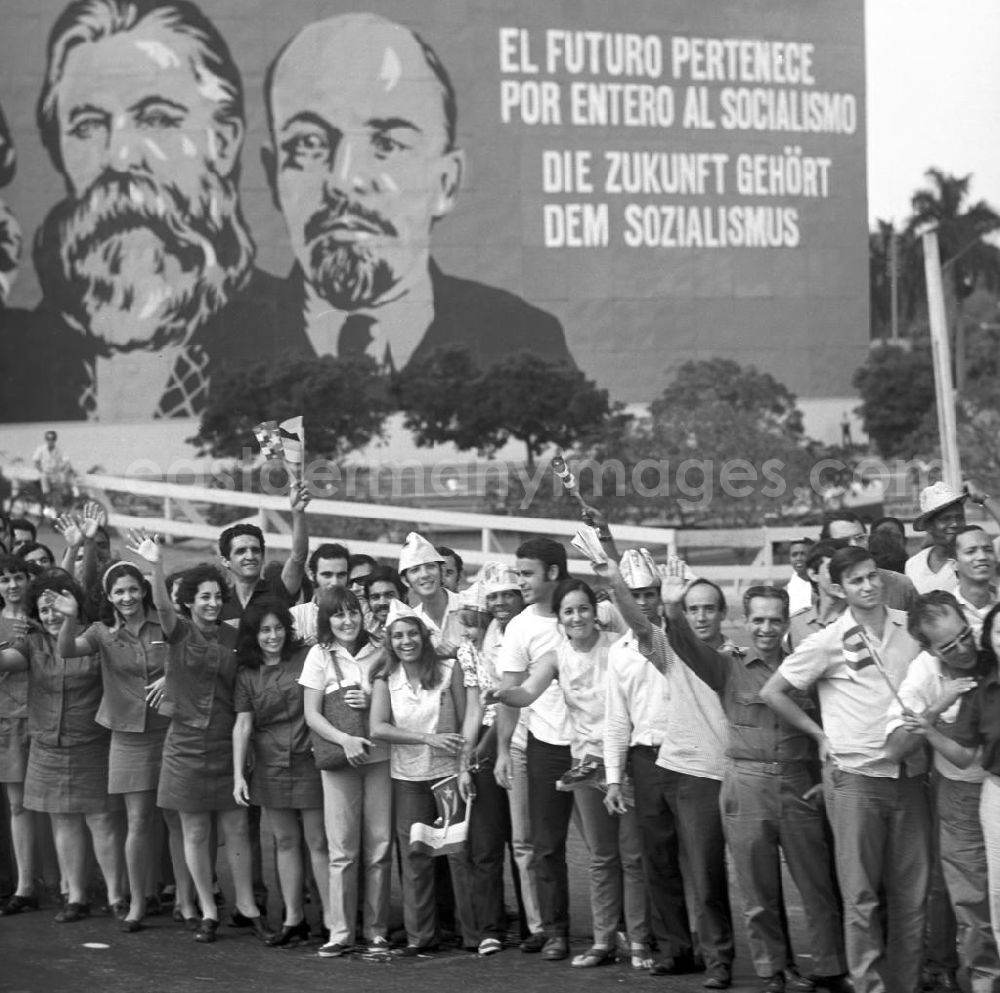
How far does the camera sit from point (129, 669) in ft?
26.9

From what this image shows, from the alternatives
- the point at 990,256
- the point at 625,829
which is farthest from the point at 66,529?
the point at 990,256

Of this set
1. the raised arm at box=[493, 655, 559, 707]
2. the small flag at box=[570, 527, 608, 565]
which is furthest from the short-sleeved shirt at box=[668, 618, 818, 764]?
the raised arm at box=[493, 655, 559, 707]

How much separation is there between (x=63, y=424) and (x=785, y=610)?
1923 inches

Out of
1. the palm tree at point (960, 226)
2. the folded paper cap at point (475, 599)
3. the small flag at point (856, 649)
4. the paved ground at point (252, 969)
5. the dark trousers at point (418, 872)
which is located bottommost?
the paved ground at point (252, 969)

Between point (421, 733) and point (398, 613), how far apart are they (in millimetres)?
496

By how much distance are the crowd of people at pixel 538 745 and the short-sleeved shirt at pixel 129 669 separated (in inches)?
0.5

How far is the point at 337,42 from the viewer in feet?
176

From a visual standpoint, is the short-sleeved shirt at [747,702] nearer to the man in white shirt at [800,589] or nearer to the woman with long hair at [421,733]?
the woman with long hair at [421,733]

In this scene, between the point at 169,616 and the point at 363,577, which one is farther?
the point at 363,577

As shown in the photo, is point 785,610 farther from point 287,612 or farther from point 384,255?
point 384,255

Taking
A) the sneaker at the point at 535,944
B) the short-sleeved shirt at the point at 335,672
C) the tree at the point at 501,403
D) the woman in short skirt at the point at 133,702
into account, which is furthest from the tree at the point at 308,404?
the sneaker at the point at 535,944

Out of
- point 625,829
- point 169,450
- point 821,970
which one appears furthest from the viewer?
point 169,450

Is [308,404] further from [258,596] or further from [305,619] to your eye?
[305,619]

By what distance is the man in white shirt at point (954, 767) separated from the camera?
20.4ft
